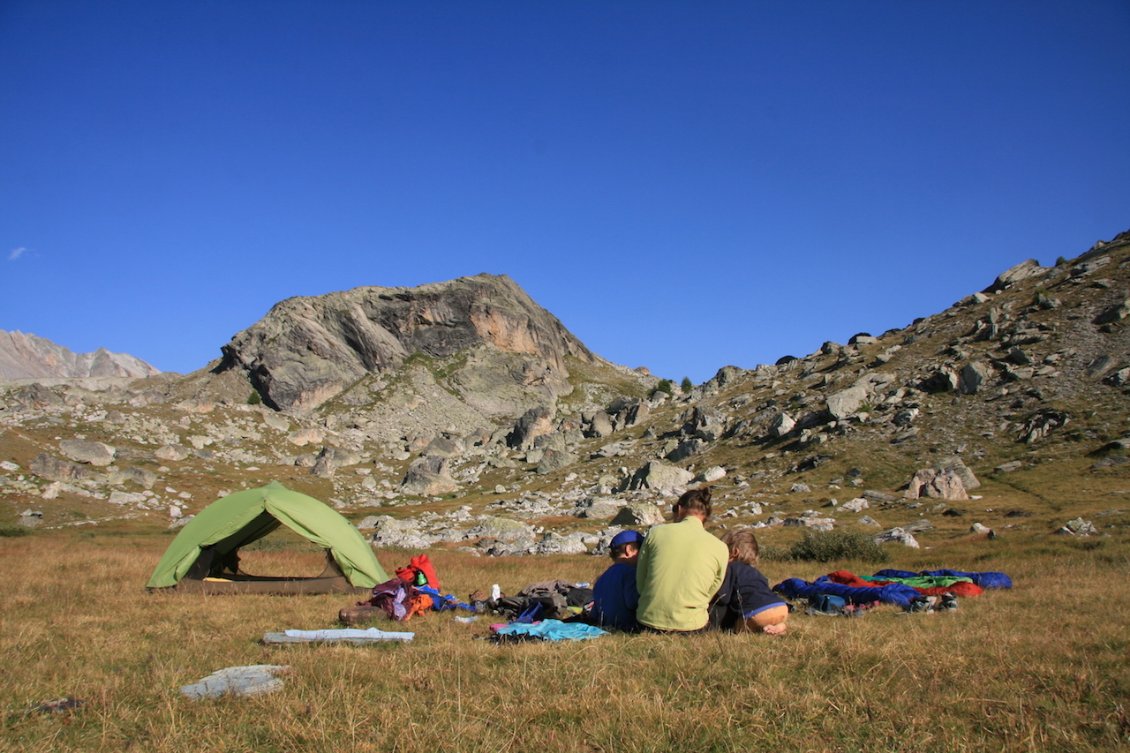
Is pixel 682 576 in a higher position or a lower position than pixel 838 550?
higher

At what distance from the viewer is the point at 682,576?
8422mm

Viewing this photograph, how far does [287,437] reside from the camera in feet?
286

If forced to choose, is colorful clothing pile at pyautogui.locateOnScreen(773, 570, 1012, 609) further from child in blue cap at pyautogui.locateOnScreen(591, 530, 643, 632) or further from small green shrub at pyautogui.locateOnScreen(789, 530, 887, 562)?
small green shrub at pyautogui.locateOnScreen(789, 530, 887, 562)

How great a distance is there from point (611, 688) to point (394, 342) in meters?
120

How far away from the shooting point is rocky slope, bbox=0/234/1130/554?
3784 cm

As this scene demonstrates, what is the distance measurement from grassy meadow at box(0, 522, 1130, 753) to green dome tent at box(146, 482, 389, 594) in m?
4.44

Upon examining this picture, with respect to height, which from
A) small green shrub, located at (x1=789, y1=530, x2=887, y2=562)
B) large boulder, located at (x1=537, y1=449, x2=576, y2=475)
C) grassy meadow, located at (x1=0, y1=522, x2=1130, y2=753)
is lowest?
small green shrub, located at (x1=789, y1=530, x2=887, y2=562)

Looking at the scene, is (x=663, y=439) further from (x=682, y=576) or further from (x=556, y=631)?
(x=682, y=576)

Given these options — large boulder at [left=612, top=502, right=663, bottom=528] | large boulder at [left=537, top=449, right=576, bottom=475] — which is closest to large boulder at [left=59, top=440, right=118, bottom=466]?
large boulder at [left=537, top=449, right=576, bottom=475]

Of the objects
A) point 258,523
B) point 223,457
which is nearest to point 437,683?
point 258,523

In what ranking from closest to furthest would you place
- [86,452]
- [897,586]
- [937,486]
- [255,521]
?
[897,586] → [255,521] → [937,486] → [86,452]

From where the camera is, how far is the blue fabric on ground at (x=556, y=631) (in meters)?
8.77

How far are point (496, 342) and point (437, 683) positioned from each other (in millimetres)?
123931

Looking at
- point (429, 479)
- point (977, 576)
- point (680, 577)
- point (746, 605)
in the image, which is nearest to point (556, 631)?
point (680, 577)
